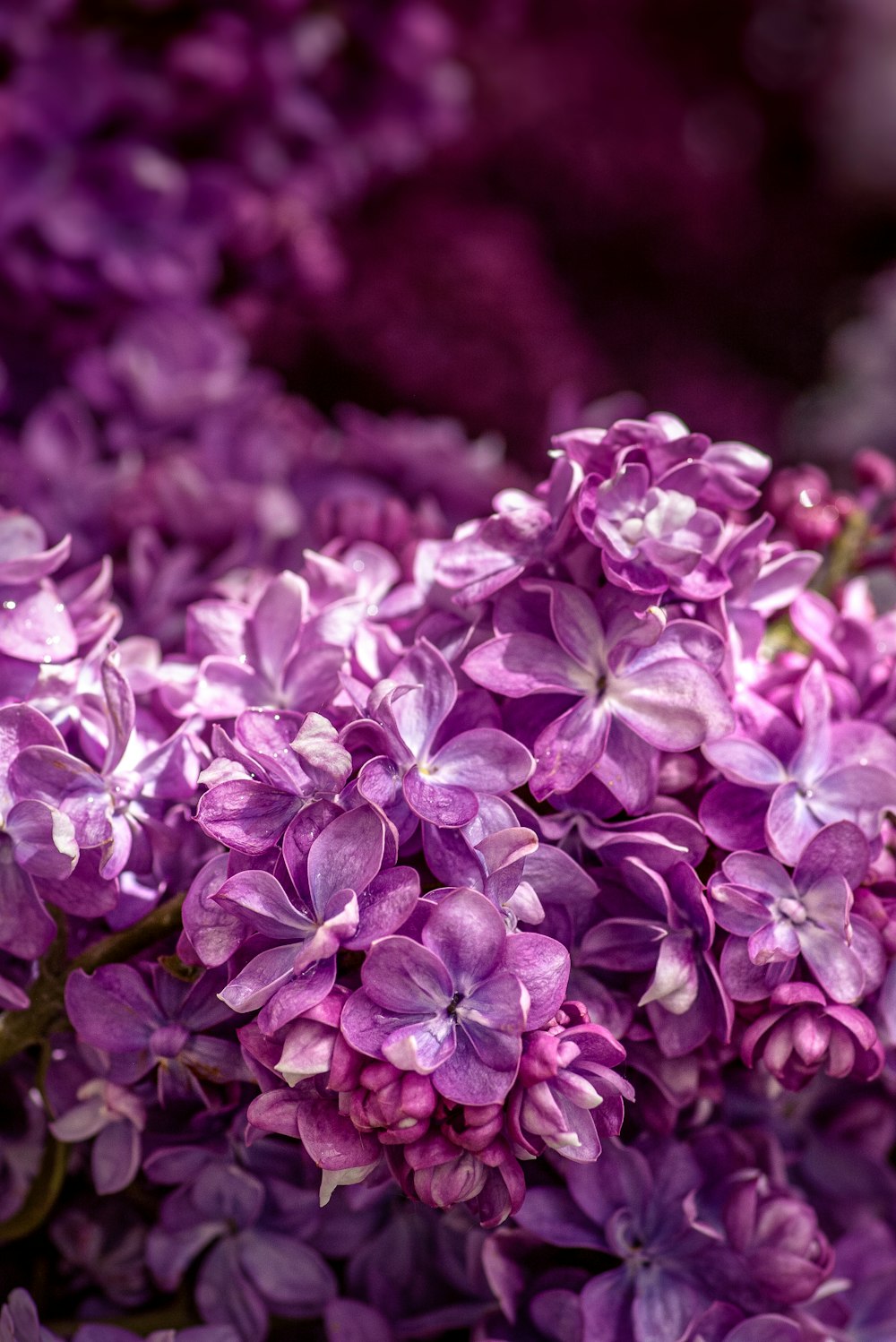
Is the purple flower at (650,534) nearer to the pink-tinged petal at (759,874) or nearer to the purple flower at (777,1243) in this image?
the pink-tinged petal at (759,874)

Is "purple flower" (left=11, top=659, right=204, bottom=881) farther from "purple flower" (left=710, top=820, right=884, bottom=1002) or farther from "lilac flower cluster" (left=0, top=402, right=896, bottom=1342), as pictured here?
"purple flower" (left=710, top=820, right=884, bottom=1002)

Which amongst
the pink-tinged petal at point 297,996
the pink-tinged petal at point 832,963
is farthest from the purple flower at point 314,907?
the pink-tinged petal at point 832,963

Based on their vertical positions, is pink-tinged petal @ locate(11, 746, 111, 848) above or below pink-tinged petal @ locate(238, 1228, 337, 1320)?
above

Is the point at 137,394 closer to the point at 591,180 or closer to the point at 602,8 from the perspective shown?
the point at 591,180

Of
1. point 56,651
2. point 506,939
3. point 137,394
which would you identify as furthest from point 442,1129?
point 137,394

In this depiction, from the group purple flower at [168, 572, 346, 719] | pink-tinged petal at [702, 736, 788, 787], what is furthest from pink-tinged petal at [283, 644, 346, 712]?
pink-tinged petal at [702, 736, 788, 787]

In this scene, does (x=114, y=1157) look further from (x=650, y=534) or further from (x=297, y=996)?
(x=650, y=534)
